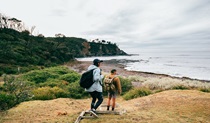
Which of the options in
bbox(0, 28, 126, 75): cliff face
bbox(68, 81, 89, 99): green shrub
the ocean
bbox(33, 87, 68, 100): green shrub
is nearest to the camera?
bbox(33, 87, 68, 100): green shrub

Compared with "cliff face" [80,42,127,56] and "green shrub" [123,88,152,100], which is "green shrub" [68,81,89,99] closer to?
"green shrub" [123,88,152,100]

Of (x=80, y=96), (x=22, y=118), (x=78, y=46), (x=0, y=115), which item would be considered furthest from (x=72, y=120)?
(x=78, y=46)

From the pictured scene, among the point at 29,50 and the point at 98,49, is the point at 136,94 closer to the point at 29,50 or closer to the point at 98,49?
the point at 29,50

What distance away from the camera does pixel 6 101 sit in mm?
9281

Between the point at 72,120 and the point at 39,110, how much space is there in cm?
222

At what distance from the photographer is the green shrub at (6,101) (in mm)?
9031

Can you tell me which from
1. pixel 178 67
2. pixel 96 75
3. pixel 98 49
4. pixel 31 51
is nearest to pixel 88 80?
pixel 96 75

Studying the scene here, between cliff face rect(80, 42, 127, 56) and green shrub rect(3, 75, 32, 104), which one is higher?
cliff face rect(80, 42, 127, 56)

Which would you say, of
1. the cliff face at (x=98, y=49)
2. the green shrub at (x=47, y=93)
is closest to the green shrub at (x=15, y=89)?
the green shrub at (x=47, y=93)

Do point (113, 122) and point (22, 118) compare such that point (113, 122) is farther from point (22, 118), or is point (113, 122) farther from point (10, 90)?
point (10, 90)

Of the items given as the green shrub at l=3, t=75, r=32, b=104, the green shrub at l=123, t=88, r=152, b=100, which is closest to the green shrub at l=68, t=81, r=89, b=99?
the green shrub at l=123, t=88, r=152, b=100

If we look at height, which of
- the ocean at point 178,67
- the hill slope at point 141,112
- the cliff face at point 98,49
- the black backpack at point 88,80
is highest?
the cliff face at point 98,49

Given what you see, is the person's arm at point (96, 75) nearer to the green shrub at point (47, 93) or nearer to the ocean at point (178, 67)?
the green shrub at point (47, 93)

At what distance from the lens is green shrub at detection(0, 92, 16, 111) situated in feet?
29.6
